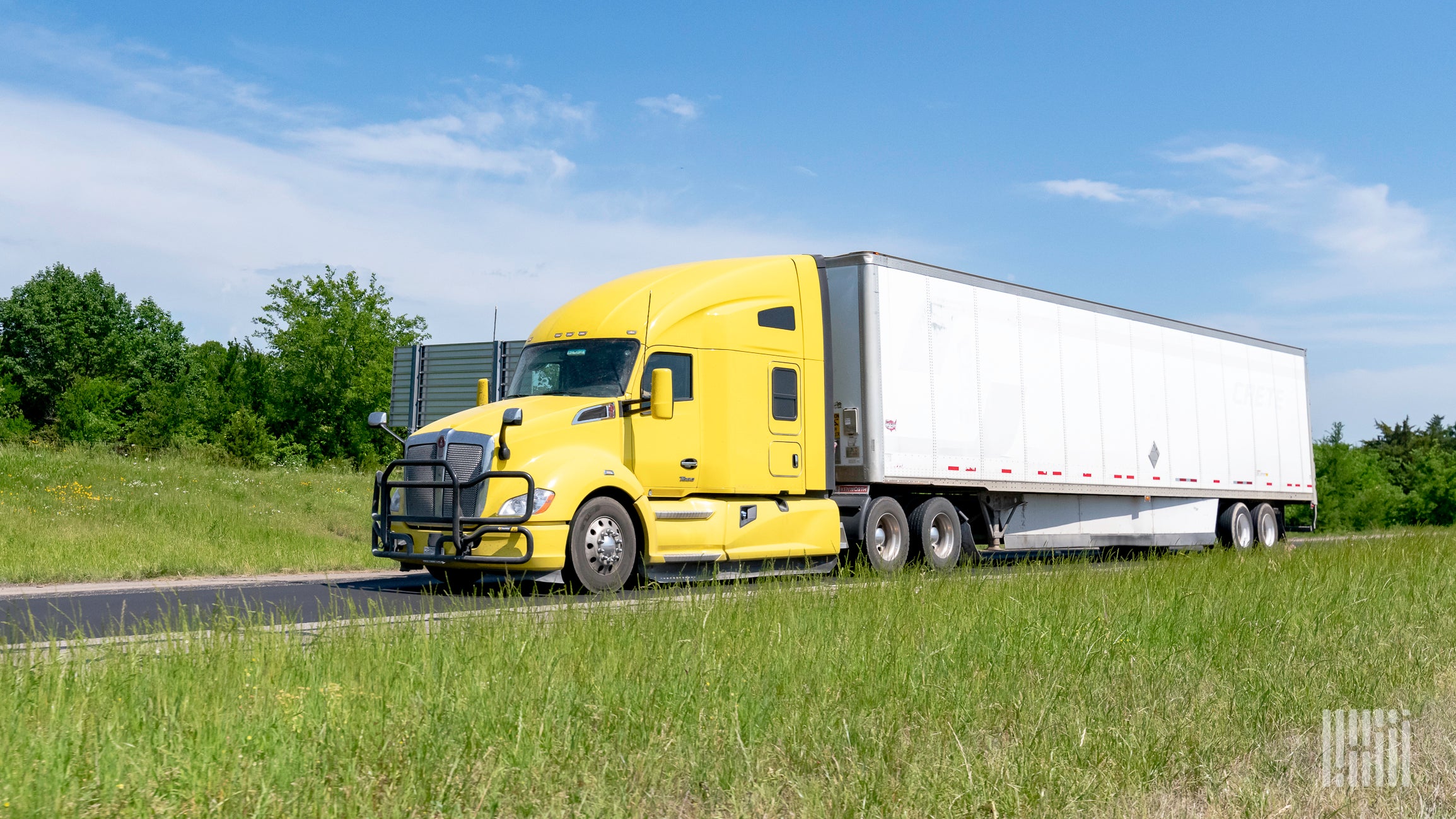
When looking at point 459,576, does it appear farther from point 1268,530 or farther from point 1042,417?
point 1268,530

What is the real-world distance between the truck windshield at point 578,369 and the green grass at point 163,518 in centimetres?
531

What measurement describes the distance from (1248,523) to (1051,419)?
805 centimetres

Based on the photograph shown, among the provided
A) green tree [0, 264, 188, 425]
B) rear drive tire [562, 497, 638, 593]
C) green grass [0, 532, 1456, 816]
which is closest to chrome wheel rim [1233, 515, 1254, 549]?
rear drive tire [562, 497, 638, 593]

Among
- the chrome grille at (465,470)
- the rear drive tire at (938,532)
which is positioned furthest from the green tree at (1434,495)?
the chrome grille at (465,470)

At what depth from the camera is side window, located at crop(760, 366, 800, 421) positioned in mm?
14156

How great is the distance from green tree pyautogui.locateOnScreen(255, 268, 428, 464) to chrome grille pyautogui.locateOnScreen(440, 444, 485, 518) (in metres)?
58.4

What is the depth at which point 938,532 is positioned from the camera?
16.2 m

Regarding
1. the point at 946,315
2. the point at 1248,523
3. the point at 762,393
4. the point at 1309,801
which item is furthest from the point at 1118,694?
the point at 1248,523

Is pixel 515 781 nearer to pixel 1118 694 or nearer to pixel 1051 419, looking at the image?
pixel 1118 694

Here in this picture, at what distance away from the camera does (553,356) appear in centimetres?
1350

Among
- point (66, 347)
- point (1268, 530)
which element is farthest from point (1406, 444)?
point (66, 347)

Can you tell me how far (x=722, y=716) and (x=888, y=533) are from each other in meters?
10.9

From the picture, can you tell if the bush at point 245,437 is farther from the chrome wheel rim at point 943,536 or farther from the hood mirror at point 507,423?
the hood mirror at point 507,423

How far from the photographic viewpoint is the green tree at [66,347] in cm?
7444
